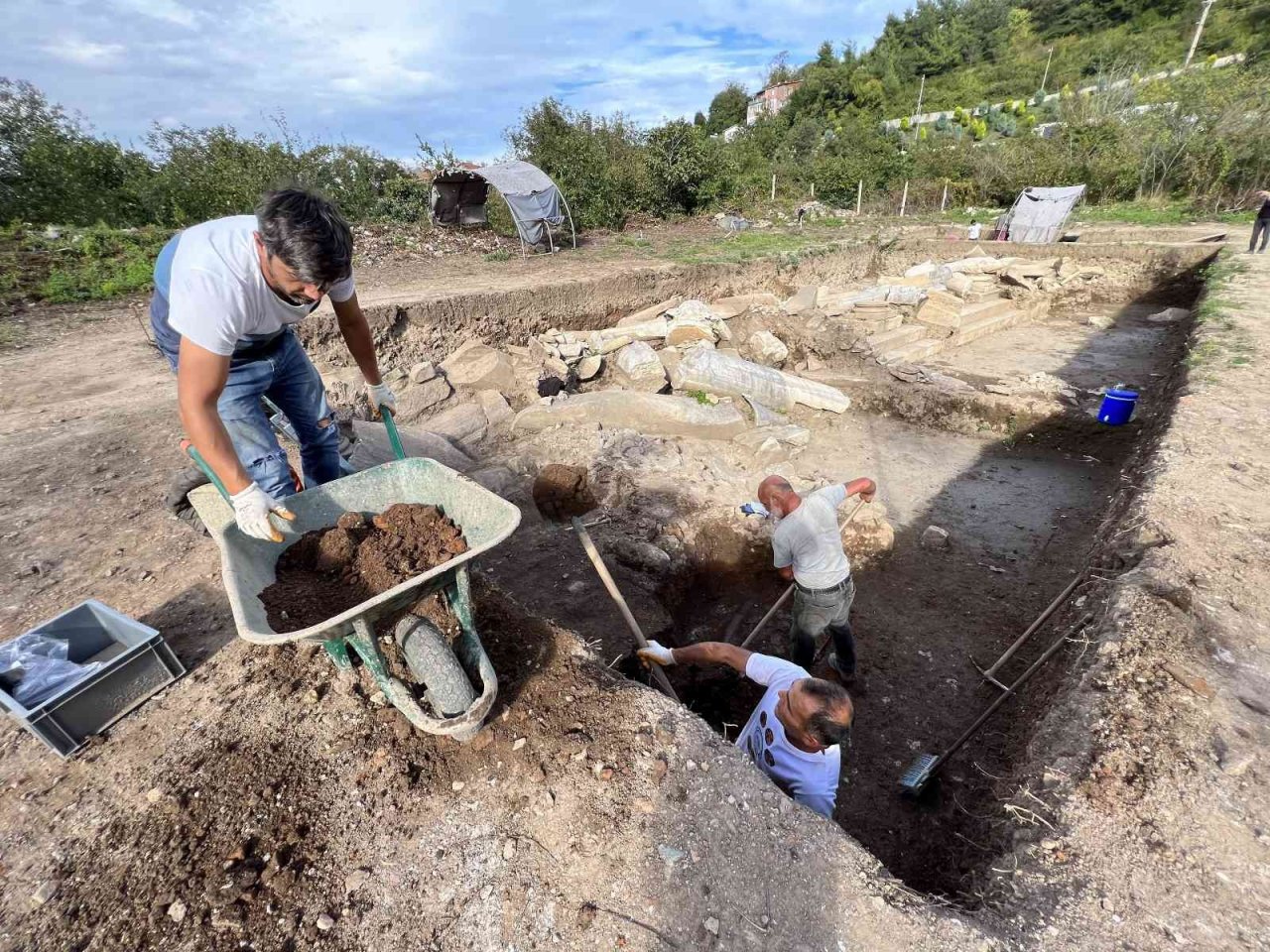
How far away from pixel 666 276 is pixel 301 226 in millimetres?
9259

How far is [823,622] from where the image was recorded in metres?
3.58

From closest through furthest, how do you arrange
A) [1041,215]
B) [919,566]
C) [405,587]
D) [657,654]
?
1. [405,587]
2. [657,654]
3. [919,566]
4. [1041,215]

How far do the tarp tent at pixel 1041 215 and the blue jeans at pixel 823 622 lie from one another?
52.2 ft

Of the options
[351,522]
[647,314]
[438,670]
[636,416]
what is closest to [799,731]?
[438,670]

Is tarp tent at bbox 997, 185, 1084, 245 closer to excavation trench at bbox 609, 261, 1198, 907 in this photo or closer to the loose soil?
excavation trench at bbox 609, 261, 1198, 907

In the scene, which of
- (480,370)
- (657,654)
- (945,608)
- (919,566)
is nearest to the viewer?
(657,654)

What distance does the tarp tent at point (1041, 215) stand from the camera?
14.5 meters

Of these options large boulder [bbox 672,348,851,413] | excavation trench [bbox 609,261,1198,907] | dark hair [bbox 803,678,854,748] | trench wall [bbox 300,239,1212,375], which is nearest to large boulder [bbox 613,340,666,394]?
large boulder [bbox 672,348,851,413]

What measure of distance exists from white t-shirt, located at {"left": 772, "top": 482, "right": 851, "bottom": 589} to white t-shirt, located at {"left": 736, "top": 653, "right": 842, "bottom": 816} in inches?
34.4

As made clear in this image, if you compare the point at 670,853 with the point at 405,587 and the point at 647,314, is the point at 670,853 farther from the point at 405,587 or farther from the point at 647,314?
the point at 647,314

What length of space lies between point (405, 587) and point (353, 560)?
2.04 feet

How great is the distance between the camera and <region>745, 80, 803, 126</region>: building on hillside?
47522 mm

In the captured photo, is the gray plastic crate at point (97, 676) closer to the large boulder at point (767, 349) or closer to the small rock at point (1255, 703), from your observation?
the small rock at point (1255, 703)

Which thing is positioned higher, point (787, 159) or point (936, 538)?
point (787, 159)
